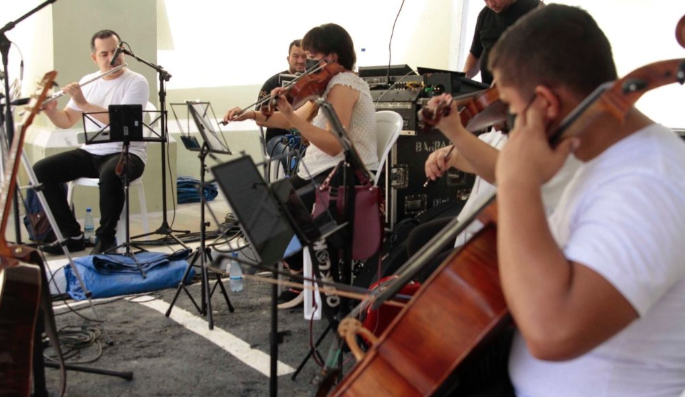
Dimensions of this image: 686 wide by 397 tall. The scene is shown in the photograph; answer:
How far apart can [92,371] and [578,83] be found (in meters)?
1.85

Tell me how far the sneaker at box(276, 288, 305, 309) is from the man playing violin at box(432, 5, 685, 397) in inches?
79.7

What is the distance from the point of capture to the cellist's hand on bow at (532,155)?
0.82m

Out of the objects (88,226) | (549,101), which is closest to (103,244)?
(88,226)

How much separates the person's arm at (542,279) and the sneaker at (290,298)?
7.18ft

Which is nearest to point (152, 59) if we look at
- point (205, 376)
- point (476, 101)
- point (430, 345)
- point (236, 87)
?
point (236, 87)

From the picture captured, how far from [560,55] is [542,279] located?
327 millimetres

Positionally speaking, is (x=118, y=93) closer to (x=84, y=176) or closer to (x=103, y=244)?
(x=84, y=176)

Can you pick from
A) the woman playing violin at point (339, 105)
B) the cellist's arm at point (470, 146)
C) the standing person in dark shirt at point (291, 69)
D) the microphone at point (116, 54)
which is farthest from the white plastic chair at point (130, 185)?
the cellist's arm at point (470, 146)

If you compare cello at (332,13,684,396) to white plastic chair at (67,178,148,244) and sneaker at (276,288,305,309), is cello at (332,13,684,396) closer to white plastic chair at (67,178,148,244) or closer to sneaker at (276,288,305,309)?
sneaker at (276,288,305,309)

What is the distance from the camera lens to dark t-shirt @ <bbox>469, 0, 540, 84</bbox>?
3.31 m

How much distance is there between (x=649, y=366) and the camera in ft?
2.92

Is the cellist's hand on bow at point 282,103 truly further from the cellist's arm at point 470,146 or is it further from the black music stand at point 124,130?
the black music stand at point 124,130

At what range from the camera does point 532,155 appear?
82 centimetres

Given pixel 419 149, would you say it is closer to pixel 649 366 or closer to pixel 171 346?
pixel 171 346
